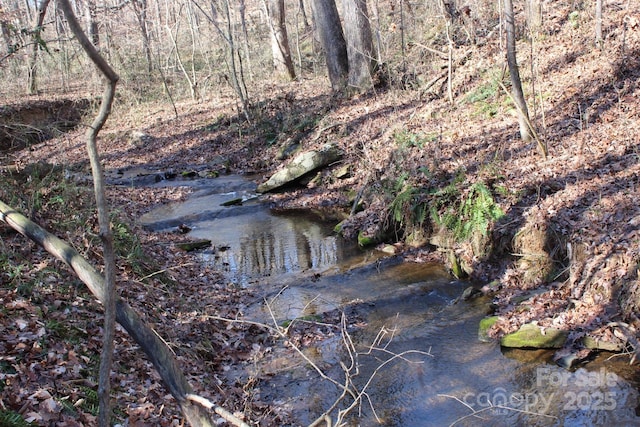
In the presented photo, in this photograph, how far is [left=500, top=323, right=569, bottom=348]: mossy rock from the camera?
663 centimetres

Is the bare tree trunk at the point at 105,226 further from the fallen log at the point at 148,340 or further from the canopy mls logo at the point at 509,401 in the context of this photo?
the canopy mls logo at the point at 509,401

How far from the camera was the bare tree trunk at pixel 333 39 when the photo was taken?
19.5 metres

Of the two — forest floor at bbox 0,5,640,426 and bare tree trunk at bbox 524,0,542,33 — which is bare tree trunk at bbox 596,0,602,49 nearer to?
forest floor at bbox 0,5,640,426

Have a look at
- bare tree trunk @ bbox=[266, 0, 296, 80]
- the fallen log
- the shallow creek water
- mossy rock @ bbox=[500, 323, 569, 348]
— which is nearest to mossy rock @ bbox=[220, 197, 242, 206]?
the shallow creek water

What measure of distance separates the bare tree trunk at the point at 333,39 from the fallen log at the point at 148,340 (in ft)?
51.4

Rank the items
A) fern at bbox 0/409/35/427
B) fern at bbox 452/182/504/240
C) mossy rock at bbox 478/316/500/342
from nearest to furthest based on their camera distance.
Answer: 1. fern at bbox 0/409/35/427
2. mossy rock at bbox 478/316/500/342
3. fern at bbox 452/182/504/240

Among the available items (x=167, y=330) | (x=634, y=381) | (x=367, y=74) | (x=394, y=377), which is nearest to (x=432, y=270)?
(x=394, y=377)

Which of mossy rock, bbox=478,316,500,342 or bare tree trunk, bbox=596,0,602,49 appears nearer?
mossy rock, bbox=478,316,500,342

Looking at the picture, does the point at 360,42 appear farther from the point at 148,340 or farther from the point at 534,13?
the point at 148,340

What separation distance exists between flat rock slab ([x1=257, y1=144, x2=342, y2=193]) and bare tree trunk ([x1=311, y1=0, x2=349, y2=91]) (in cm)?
493

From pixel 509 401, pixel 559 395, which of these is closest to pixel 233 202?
pixel 509 401

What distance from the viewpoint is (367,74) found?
18.5 meters

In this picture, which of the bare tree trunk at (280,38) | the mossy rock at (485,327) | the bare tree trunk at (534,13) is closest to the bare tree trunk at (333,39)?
the bare tree trunk at (280,38)

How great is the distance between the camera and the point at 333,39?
19562 mm
